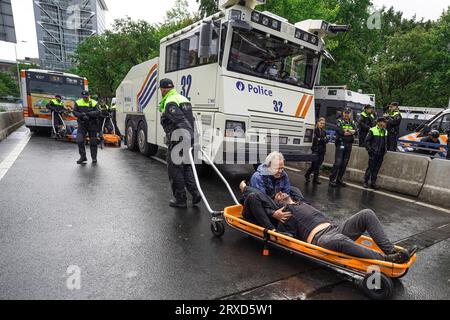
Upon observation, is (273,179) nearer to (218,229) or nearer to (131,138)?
(218,229)

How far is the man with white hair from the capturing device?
382 cm

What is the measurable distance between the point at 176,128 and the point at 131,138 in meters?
6.32

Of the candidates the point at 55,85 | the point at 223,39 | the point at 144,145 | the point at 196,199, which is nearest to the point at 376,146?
the point at 223,39

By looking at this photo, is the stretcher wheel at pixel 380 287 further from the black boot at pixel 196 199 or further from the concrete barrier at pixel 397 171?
the concrete barrier at pixel 397 171

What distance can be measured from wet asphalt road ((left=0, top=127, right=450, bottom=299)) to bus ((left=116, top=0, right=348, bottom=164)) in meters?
1.35

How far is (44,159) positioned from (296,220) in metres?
7.34

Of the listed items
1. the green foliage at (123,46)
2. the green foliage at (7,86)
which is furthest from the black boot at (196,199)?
the green foliage at (7,86)

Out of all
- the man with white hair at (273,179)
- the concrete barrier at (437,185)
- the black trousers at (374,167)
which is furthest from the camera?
the black trousers at (374,167)

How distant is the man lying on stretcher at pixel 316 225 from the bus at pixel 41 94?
11.6 meters

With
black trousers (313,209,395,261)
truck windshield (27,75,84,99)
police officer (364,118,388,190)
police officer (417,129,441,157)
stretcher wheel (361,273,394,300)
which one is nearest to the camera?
stretcher wheel (361,273,394,300)

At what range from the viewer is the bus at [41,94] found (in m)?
12.9

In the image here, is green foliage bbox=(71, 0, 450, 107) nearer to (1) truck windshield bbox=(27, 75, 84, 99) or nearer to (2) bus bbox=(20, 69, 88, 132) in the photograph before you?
(1) truck windshield bbox=(27, 75, 84, 99)

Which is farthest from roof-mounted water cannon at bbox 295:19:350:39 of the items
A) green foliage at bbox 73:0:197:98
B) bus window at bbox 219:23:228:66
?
green foliage at bbox 73:0:197:98

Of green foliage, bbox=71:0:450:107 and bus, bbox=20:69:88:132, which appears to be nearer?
bus, bbox=20:69:88:132
